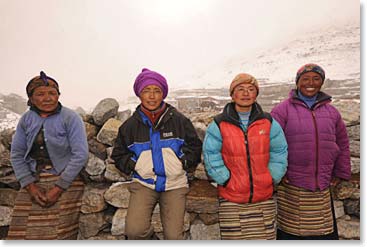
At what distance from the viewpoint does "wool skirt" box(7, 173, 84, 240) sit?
6.36 feet

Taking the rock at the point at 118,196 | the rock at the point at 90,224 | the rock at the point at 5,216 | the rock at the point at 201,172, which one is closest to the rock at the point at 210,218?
the rock at the point at 201,172

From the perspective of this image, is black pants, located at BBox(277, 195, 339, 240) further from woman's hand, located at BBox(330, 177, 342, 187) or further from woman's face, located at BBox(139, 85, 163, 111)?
woman's face, located at BBox(139, 85, 163, 111)

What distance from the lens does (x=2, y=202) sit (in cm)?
222

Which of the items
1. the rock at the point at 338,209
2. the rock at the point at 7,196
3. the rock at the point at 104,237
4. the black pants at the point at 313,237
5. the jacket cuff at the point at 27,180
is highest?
the jacket cuff at the point at 27,180

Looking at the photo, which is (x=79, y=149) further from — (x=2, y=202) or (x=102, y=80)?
(x=2, y=202)

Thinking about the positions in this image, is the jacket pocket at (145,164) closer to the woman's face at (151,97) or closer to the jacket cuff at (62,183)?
the woman's face at (151,97)

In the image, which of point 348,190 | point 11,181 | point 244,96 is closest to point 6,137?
point 11,181

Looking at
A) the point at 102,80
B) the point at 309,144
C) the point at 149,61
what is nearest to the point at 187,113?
Answer: the point at 149,61

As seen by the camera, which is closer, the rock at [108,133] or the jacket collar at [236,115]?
the jacket collar at [236,115]

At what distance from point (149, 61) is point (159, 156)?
2.36 feet

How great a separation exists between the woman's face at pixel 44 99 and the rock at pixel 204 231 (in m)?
1.07

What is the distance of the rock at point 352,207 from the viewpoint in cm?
214

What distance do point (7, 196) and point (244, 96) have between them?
155 cm

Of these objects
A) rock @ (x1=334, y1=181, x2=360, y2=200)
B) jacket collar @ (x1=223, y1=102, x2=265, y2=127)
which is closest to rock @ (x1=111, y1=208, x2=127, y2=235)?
jacket collar @ (x1=223, y1=102, x2=265, y2=127)
